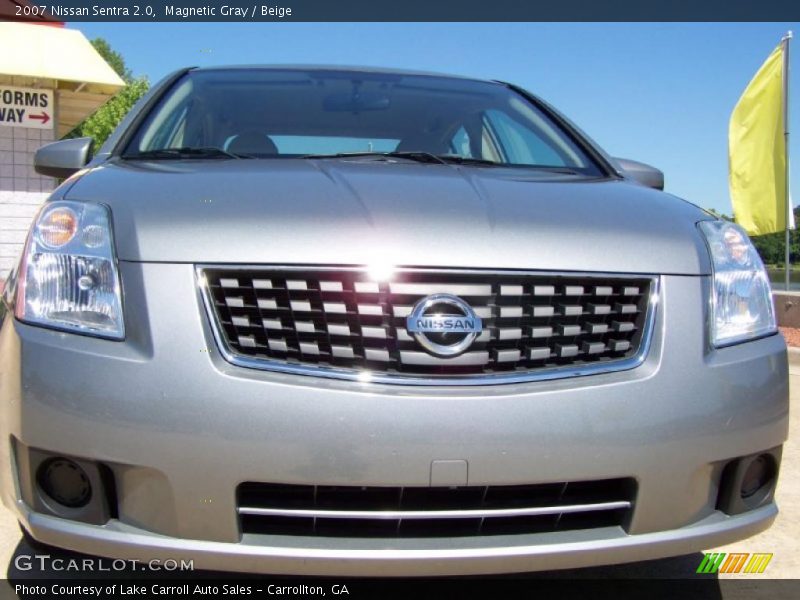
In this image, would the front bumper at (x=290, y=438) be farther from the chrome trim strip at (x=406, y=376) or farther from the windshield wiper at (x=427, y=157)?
the windshield wiper at (x=427, y=157)

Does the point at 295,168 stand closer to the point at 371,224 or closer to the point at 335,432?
the point at 371,224

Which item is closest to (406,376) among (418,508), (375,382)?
(375,382)

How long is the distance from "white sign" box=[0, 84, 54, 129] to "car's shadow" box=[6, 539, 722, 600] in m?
12.3

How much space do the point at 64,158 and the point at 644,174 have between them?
6.32 ft

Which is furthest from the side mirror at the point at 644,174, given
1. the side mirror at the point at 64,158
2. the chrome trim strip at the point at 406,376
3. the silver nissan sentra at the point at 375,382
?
the side mirror at the point at 64,158

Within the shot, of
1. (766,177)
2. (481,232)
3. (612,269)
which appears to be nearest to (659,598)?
(612,269)

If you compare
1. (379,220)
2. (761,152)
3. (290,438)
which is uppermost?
(761,152)

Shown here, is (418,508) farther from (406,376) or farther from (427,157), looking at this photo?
(427,157)

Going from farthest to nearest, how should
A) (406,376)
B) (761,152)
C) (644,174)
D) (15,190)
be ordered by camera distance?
(15,190) → (761,152) → (644,174) → (406,376)

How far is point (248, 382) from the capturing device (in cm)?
180

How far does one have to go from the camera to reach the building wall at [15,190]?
13.6 metres

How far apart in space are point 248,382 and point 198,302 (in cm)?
22

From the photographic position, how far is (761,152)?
10.6m

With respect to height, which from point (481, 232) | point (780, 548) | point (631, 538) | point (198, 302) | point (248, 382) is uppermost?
point (481, 232)
